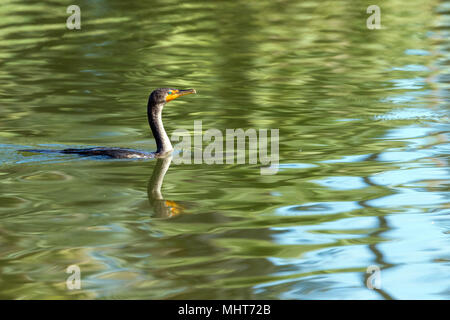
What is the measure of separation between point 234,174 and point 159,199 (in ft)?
3.93

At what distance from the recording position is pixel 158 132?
10.7m

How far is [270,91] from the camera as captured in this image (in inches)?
552

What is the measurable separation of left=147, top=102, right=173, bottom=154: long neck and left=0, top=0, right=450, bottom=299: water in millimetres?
338

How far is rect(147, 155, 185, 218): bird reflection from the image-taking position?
8242mm

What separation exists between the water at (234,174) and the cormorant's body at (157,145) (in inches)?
4.3

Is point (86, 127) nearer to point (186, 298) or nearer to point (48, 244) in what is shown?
point (48, 244)
